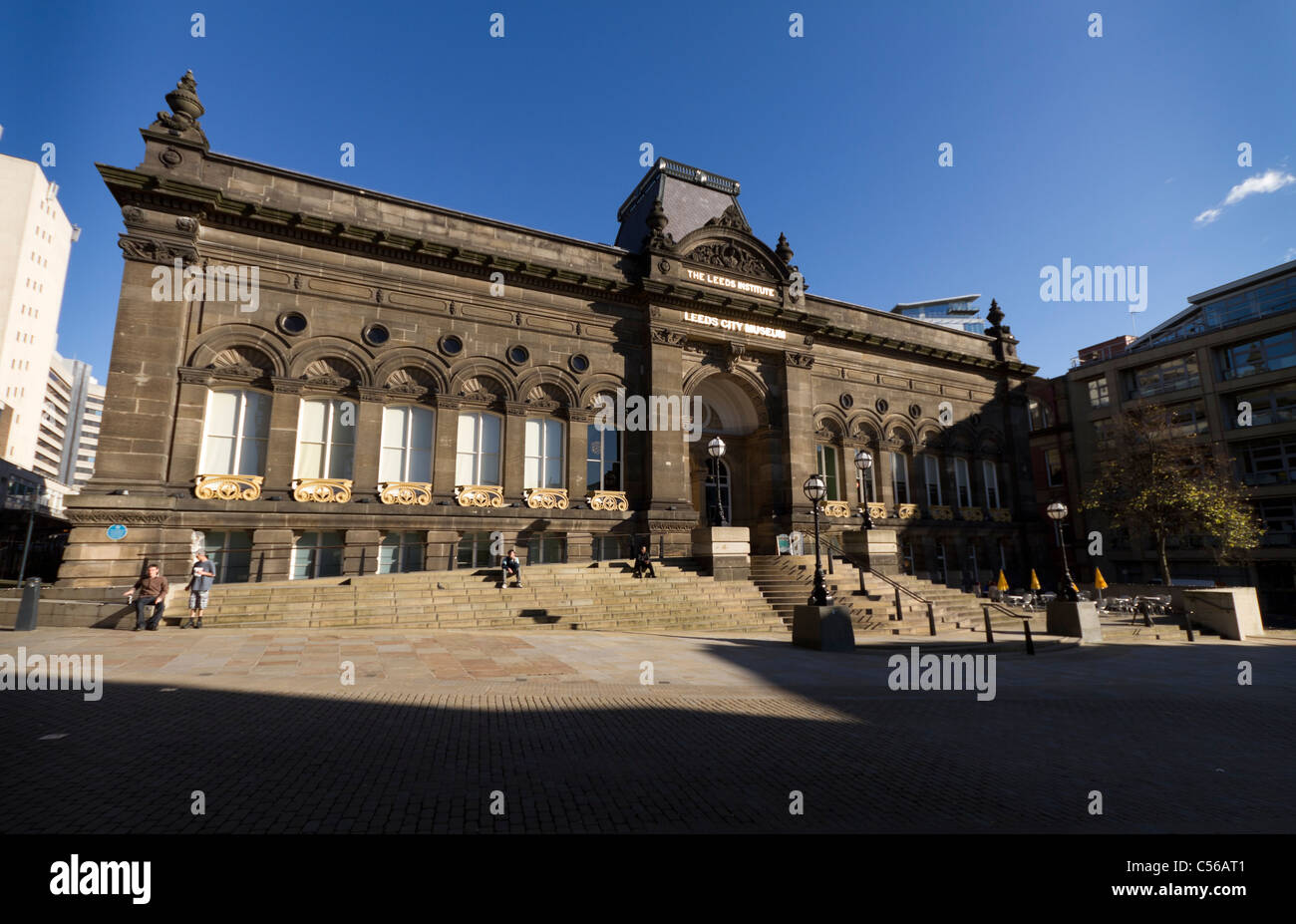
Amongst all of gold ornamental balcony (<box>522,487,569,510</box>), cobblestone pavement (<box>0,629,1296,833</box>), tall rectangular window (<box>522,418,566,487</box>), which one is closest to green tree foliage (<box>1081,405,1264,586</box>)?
cobblestone pavement (<box>0,629,1296,833</box>)

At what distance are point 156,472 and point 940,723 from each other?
20183 mm

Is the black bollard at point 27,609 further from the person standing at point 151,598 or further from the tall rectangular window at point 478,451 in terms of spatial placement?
the tall rectangular window at point 478,451

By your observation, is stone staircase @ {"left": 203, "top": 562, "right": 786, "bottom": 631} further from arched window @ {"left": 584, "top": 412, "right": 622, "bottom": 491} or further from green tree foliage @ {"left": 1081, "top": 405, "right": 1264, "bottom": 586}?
green tree foliage @ {"left": 1081, "top": 405, "right": 1264, "bottom": 586}

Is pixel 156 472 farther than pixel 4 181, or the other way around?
pixel 4 181

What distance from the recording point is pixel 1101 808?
4.84 meters

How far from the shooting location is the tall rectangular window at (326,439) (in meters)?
19.5

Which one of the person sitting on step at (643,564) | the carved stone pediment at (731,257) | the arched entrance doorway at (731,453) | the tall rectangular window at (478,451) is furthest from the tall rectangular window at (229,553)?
the carved stone pediment at (731,257)

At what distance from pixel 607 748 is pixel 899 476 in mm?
28069

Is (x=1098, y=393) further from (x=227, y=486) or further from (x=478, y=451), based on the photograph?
(x=227, y=486)

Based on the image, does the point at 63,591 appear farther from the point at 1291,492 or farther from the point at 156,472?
the point at 1291,492

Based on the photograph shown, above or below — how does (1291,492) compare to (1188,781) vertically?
above

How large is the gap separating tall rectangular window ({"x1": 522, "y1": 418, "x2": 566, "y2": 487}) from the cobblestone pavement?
1190cm

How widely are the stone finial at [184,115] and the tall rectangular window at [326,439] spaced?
8.83m

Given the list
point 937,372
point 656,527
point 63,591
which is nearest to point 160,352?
point 63,591
